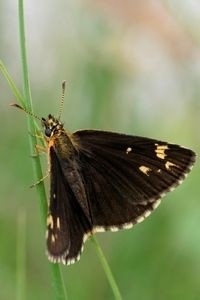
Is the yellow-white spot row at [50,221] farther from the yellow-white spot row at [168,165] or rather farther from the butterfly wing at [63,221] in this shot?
the yellow-white spot row at [168,165]

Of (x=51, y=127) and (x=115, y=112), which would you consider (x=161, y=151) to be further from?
(x=115, y=112)

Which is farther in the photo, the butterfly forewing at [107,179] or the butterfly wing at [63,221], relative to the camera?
the butterfly forewing at [107,179]

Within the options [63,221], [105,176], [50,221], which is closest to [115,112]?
[105,176]

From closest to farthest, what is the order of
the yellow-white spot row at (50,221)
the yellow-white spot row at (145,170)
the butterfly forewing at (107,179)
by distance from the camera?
the yellow-white spot row at (50,221) < the butterfly forewing at (107,179) < the yellow-white spot row at (145,170)

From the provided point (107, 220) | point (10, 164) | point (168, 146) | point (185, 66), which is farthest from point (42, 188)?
point (185, 66)

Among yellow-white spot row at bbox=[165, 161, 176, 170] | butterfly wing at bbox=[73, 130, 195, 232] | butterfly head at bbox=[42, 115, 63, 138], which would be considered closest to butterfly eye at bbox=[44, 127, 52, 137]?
butterfly head at bbox=[42, 115, 63, 138]

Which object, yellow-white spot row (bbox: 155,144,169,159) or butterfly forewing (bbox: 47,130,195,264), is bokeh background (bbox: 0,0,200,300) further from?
yellow-white spot row (bbox: 155,144,169,159)

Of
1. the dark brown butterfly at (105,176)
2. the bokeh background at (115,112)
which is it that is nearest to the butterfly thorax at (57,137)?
the dark brown butterfly at (105,176)
